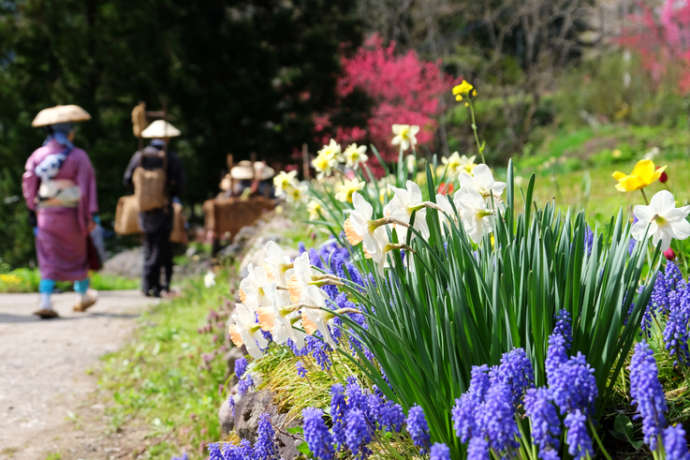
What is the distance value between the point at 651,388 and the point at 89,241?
245 inches

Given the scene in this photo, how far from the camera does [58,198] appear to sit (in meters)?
6.24

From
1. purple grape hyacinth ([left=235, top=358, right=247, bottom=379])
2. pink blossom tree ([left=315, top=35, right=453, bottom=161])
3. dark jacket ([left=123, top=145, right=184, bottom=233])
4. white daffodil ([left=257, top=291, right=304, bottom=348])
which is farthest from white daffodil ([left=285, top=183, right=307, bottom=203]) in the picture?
pink blossom tree ([left=315, top=35, right=453, bottom=161])

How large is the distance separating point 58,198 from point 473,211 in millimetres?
5566

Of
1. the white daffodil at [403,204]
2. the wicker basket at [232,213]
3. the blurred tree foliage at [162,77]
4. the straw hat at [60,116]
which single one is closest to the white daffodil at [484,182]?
the white daffodil at [403,204]

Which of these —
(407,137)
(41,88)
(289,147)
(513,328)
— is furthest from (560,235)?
(41,88)

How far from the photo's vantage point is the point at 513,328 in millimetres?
1576

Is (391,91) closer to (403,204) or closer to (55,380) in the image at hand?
(55,380)

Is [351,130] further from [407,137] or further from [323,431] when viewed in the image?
[323,431]

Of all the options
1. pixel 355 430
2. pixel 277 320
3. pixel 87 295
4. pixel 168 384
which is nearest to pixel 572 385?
pixel 355 430

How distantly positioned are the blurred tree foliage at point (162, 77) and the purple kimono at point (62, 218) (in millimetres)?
5018

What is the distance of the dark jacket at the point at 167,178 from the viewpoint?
7.47 meters

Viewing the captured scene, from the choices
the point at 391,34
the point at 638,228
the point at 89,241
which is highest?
the point at 391,34

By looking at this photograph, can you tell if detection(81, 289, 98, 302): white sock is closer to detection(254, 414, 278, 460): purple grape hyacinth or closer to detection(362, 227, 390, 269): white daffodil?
detection(254, 414, 278, 460): purple grape hyacinth

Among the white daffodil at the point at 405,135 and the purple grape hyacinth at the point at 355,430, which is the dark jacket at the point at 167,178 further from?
the purple grape hyacinth at the point at 355,430
